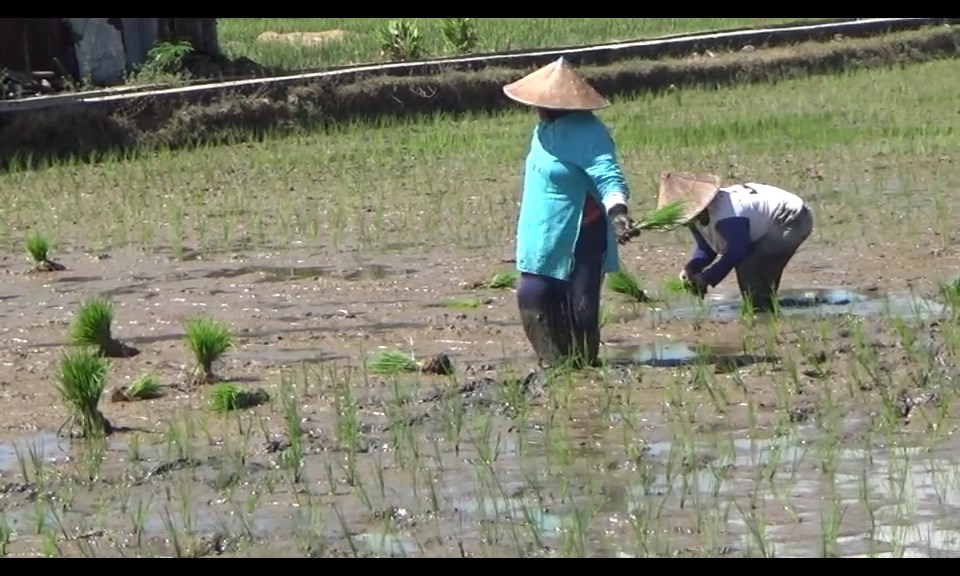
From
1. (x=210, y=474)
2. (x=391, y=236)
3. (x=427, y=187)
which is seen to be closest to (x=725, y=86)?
(x=427, y=187)

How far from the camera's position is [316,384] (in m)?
6.75

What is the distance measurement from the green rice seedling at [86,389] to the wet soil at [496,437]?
8 centimetres

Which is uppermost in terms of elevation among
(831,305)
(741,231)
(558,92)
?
(558,92)

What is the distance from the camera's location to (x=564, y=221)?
6.74 m

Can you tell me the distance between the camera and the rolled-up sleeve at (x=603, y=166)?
6477 millimetres

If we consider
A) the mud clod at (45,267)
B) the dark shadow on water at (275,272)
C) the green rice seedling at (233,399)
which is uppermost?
the green rice seedling at (233,399)

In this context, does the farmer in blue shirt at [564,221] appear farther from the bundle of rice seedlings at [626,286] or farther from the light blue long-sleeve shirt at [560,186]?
the bundle of rice seedlings at [626,286]

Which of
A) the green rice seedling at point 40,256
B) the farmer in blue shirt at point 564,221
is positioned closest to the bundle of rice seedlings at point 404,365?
the farmer in blue shirt at point 564,221

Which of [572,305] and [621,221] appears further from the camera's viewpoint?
[572,305]

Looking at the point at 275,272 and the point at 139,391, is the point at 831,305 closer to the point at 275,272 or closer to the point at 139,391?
the point at 275,272

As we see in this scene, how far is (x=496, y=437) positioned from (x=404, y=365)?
981mm

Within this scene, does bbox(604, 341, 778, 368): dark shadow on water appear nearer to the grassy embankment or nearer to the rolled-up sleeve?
the grassy embankment

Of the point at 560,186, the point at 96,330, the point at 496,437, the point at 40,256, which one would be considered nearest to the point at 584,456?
the point at 496,437

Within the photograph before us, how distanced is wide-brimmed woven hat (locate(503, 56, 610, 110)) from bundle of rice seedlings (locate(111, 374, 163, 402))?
63.6 inches
